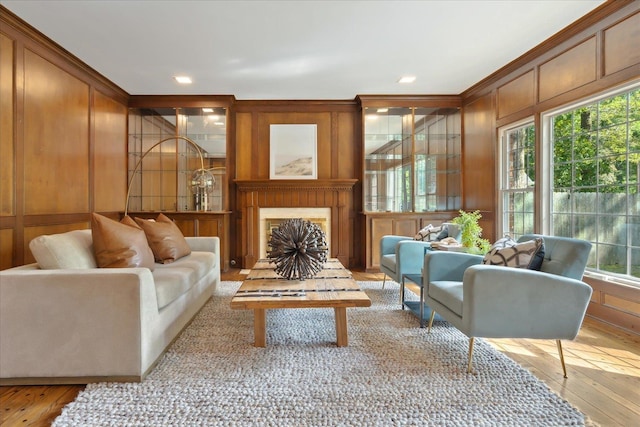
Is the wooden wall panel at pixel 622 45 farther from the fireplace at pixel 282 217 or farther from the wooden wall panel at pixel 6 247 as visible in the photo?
the wooden wall panel at pixel 6 247

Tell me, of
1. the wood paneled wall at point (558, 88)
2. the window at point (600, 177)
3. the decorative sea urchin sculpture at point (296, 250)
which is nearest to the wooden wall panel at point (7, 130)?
the decorative sea urchin sculpture at point (296, 250)

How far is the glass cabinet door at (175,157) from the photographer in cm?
534

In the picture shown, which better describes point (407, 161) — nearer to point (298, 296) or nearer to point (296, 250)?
point (296, 250)

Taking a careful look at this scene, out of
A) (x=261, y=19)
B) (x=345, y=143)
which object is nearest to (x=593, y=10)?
(x=261, y=19)

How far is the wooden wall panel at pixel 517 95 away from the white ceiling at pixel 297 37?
276mm

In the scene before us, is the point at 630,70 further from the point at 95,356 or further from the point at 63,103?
the point at 63,103

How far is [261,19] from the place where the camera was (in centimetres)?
310

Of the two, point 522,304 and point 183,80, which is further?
point 183,80

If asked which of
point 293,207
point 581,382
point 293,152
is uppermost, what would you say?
point 293,152

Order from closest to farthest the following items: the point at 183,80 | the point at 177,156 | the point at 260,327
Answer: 1. the point at 260,327
2. the point at 183,80
3. the point at 177,156

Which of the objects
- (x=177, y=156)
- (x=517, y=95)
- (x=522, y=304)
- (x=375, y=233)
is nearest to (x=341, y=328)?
(x=522, y=304)

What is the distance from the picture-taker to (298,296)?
2.24m

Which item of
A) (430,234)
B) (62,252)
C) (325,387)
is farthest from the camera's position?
(430,234)

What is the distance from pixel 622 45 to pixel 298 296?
325cm
